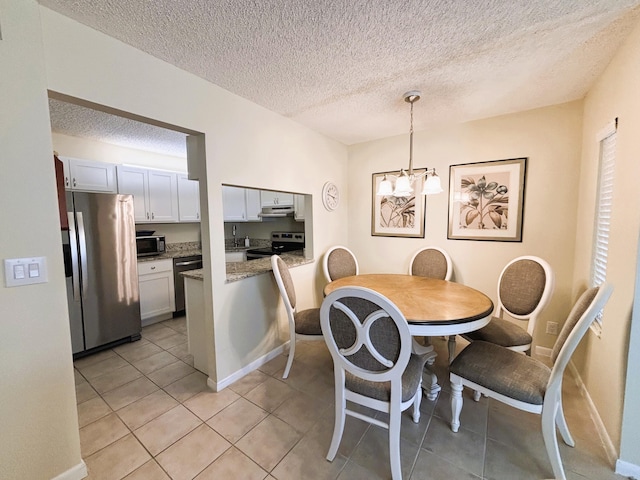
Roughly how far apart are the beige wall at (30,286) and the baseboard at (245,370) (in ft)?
2.87

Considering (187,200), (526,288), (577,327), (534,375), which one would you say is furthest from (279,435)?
(187,200)

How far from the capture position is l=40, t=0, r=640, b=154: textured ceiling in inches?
49.6

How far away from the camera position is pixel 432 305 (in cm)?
171

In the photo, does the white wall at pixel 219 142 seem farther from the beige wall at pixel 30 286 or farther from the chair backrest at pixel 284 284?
the chair backrest at pixel 284 284

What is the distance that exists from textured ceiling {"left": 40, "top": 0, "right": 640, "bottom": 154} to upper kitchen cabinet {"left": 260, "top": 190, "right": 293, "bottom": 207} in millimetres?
1826

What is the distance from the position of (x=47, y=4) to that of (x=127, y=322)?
2.74 metres

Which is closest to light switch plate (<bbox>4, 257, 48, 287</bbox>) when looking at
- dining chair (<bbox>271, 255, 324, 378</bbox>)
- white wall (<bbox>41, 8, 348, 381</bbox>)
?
white wall (<bbox>41, 8, 348, 381</bbox>)

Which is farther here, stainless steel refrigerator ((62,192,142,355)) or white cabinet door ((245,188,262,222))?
white cabinet door ((245,188,262,222))

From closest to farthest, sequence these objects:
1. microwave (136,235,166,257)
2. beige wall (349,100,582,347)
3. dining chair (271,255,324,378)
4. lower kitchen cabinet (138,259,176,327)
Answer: dining chair (271,255,324,378) → beige wall (349,100,582,347) → lower kitchen cabinet (138,259,176,327) → microwave (136,235,166,257)

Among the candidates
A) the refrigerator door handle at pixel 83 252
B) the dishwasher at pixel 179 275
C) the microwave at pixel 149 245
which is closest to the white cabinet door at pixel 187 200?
the microwave at pixel 149 245

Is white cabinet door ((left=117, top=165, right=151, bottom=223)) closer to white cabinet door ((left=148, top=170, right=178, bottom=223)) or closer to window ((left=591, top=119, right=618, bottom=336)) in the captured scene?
white cabinet door ((left=148, top=170, right=178, bottom=223))

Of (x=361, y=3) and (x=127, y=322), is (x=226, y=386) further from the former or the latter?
(x=361, y=3)

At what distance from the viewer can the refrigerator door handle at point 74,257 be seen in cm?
242

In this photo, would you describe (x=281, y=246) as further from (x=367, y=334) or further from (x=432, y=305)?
(x=367, y=334)
